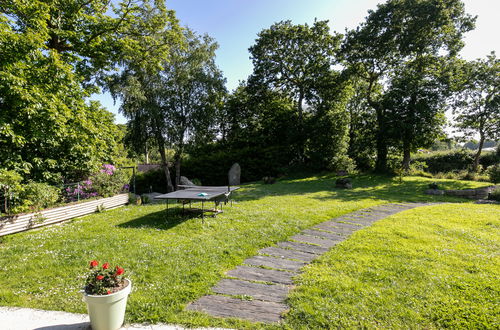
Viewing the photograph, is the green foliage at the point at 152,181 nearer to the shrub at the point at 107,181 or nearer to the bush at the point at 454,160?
the shrub at the point at 107,181

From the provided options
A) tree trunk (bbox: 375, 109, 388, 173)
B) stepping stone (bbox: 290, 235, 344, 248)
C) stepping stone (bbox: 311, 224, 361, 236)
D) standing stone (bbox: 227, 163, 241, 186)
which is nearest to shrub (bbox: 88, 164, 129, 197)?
stepping stone (bbox: 290, 235, 344, 248)

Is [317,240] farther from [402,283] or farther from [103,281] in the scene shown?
[103,281]

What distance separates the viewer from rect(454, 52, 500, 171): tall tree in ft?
54.7

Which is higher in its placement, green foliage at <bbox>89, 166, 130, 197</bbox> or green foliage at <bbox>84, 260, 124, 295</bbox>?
green foliage at <bbox>89, 166, 130, 197</bbox>

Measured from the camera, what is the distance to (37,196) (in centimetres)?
757

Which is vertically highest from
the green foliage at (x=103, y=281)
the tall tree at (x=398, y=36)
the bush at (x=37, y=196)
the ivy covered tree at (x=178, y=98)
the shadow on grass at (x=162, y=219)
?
the tall tree at (x=398, y=36)

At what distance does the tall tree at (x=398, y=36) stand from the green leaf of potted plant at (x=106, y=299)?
19.6 m

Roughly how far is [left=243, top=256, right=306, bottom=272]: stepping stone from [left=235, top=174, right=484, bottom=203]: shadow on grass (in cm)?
709

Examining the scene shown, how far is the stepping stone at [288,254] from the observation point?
5.06 metres

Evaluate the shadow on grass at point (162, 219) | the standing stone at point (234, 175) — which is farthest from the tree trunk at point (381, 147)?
the shadow on grass at point (162, 219)

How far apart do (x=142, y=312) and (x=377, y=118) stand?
20.6m

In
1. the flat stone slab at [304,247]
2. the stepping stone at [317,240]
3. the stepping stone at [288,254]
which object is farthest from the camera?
the stepping stone at [317,240]

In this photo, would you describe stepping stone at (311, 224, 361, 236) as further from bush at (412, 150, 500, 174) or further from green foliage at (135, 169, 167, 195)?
bush at (412, 150, 500, 174)

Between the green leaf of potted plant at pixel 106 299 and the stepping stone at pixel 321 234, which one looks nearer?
the green leaf of potted plant at pixel 106 299
